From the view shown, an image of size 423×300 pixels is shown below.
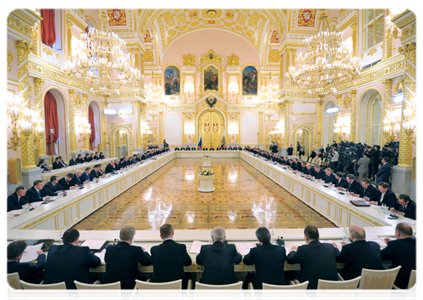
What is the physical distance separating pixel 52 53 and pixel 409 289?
49.0ft

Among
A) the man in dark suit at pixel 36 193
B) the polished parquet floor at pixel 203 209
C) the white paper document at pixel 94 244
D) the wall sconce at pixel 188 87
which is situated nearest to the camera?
the white paper document at pixel 94 244

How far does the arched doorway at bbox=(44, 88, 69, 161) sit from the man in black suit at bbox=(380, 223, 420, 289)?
45.2 ft

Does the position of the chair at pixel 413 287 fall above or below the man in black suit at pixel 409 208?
below

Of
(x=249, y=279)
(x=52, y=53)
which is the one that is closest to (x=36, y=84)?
(x=52, y=53)

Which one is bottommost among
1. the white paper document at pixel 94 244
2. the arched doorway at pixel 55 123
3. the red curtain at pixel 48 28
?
the white paper document at pixel 94 244

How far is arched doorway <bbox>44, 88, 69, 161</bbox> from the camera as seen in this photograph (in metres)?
12.1

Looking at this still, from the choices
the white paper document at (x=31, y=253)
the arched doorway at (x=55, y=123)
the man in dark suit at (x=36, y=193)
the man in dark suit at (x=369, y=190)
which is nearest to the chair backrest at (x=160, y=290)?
the white paper document at (x=31, y=253)

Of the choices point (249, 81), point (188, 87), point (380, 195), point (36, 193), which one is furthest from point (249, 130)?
point (36, 193)

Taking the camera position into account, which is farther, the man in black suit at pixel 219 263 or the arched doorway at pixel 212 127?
the arched doorway at pixel 212 127

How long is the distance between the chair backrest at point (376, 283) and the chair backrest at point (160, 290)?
1.87 meters

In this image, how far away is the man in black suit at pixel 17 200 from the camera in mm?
4527

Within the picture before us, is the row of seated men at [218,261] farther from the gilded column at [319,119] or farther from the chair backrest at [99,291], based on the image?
the gilded column at [319,119]

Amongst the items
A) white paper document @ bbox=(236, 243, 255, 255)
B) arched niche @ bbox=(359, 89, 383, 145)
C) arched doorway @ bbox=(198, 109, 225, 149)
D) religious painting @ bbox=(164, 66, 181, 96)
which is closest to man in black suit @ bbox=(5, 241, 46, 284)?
white paper document @ bbox=(236, 243, 255, 255)

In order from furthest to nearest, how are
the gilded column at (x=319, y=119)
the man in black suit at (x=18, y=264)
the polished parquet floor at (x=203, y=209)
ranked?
the gilded column at (x=319, y=119), the polished parquet floor at (x=203, y=209), the man in black suit at (x=18, y=264)
